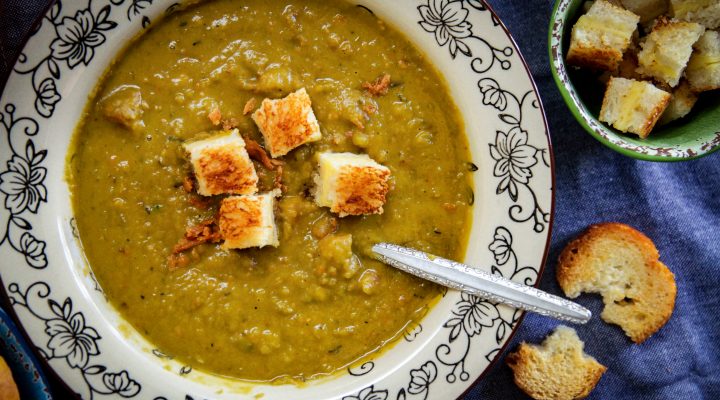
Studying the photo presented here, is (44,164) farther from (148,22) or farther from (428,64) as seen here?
(428,64)

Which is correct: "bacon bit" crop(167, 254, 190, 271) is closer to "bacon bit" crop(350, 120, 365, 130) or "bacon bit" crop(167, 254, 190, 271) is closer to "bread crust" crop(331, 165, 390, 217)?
"bread crust" crop(331, 165, 390, 217)

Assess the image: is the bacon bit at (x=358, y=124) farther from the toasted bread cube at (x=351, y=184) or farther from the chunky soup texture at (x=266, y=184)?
the toasted bread cube at (x=351, y=184)

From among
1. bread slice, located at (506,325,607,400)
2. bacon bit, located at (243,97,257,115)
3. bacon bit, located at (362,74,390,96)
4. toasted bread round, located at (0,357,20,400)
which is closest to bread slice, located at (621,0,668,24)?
bacon bit, located at (362,74,390,96)

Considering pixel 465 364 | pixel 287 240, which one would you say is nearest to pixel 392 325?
pixel 465 364

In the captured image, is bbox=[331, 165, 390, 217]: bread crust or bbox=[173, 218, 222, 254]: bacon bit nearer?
bbox=[331, 165, 390, 217]: bread crust

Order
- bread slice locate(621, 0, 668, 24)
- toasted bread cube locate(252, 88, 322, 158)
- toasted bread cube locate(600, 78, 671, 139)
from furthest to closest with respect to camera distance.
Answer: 1. bread slice locate(621, 0, 668, 24)
2. toasted bread cube locate(600, 78, 671, 139)
3. toasted bread cube locate(252, 88, 322, 158)

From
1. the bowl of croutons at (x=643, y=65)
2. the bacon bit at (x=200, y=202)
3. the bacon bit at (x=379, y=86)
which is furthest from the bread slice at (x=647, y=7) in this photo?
the bacon bit at (x=200, y=202)
